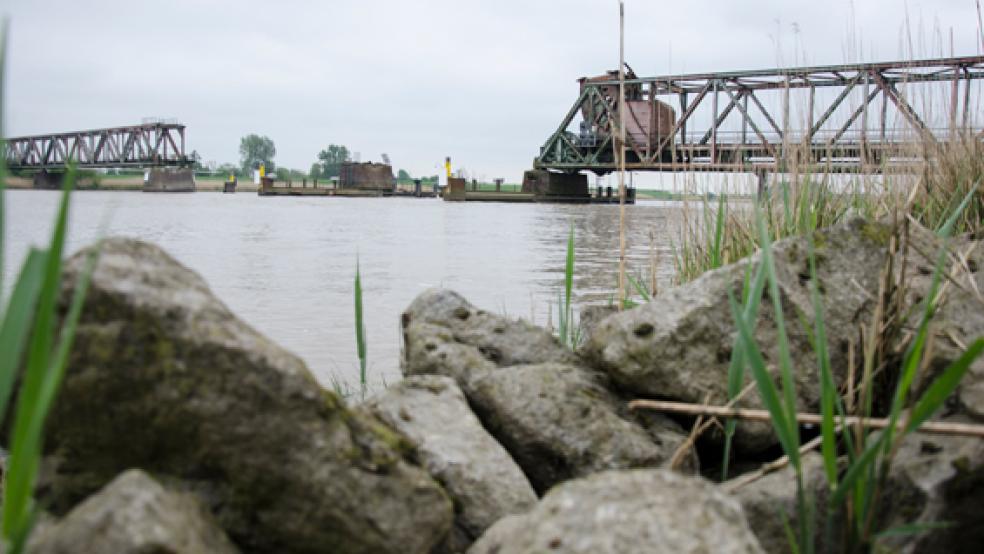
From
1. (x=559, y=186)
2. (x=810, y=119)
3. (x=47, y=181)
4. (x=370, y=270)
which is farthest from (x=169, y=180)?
(x=810, y=119)

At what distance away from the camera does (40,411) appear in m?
1.04

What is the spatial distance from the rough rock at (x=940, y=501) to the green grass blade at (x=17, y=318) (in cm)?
168

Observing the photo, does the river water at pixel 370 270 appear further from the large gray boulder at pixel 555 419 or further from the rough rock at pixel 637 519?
the large gray boulder at pixel 555 419

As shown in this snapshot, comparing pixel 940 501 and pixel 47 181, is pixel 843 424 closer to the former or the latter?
pixel 940 501

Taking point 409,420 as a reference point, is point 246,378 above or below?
above

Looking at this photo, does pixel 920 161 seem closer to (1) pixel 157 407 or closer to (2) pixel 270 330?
(2) pixel 270 330

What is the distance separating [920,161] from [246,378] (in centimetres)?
490

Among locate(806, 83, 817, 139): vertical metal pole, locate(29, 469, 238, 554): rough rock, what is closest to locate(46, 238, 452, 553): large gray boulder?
locate(29, 469, 238, 554): rough rock

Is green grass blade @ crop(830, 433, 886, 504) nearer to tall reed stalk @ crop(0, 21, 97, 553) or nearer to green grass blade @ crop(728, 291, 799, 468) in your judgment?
green grass blade @ crop(728, 291, 799, 468)

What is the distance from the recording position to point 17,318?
3.52ft

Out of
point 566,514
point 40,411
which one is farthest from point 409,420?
point 40,411

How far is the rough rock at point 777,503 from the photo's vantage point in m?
1.94

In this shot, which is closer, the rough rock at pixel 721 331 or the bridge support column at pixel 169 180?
the rough rock at pixel 721 331

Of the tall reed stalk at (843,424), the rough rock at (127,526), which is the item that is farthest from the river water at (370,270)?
the tall reed stalk at (843,424)
